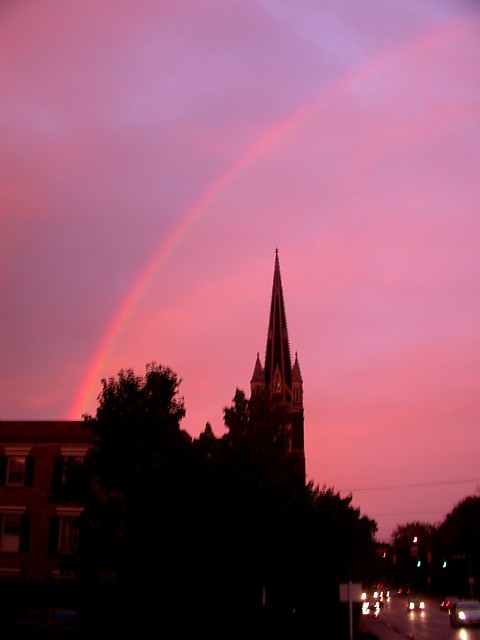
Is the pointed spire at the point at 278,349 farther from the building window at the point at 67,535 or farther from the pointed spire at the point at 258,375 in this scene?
the building window at the point at 67,535

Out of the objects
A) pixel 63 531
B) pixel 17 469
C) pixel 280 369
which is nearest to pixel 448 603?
pixel 63 531

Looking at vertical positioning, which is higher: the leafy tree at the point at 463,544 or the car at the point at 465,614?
the leafy tree at the point at 463,544

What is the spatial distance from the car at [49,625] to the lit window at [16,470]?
20588mm

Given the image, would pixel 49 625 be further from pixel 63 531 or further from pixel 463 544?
pixel 463 544

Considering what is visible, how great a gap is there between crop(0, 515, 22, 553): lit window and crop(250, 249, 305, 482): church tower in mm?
73716

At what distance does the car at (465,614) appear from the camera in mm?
50500

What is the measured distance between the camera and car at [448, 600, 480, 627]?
5050 centimetres

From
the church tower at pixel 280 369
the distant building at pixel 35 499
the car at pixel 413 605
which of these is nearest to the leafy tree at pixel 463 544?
the car at pixel 413 605

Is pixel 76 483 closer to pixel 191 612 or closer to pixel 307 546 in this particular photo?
pixel 191 612

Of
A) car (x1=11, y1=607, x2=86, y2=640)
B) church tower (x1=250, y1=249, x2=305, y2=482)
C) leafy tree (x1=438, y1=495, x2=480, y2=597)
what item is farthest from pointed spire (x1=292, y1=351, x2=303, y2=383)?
car (x1=11, y1=607, x2=86, y2=640)

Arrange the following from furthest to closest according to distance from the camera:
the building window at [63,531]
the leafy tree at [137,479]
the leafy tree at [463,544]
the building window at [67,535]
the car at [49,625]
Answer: the leafy tree at [463,544] < the building window at [67,535] < the building window at [63,531] < the leafy tree at [137,479] < the car at [49,625]

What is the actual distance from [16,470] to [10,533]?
11.8 ft

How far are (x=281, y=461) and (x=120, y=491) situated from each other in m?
14.9

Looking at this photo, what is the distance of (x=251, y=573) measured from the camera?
34.5 meters
